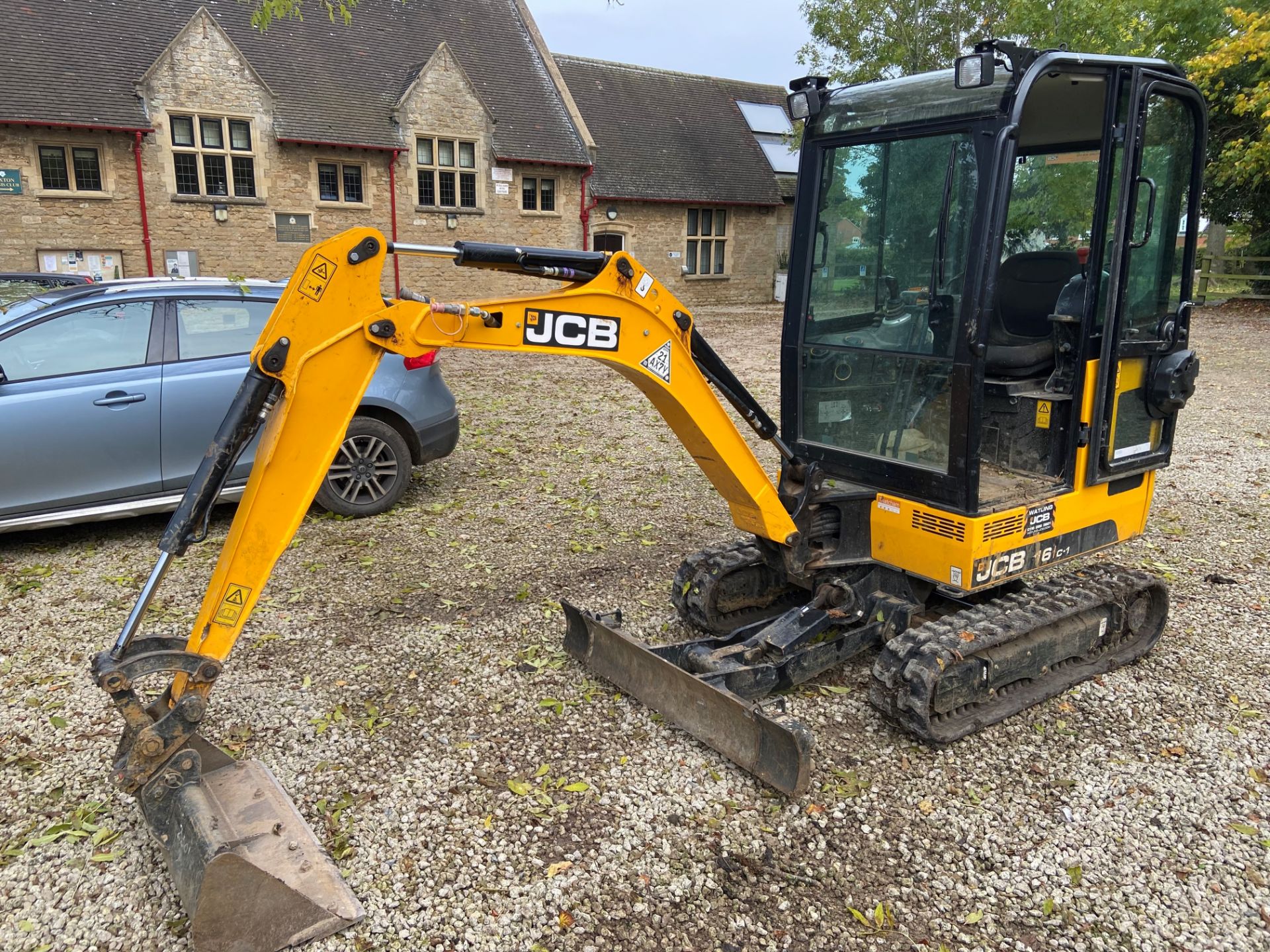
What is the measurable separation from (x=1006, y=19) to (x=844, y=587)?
26.3 m

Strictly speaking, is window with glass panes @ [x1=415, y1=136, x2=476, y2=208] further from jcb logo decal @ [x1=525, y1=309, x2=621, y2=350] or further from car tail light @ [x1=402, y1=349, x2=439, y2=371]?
jcb logo decal @ [x1=525, y1=309, x2=621, y2=350]

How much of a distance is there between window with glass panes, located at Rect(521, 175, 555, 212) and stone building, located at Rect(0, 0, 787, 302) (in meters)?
0.05

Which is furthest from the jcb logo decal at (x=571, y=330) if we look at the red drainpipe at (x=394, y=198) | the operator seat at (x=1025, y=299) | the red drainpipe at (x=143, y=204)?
the red drainpipe at (x=394, y=198)

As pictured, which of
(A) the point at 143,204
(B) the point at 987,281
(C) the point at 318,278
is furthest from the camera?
(A) the point at 143,204

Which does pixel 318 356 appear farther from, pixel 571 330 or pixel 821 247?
pixel 821 247

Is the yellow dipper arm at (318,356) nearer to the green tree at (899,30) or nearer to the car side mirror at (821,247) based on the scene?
the car side mirror at (821,247)

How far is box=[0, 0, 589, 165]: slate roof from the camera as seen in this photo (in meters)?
20.0

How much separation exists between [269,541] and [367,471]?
436cm

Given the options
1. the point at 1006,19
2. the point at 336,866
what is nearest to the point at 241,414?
the point at 336,866

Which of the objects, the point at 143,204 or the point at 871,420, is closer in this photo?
the point at 871,420

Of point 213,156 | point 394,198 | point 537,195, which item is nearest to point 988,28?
point 537,195

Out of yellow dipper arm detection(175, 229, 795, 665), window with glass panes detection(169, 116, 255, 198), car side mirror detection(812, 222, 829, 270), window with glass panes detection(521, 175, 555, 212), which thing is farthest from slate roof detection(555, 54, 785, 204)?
yellow dipper arm detection(175, 229, 795, 665)

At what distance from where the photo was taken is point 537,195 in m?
26.3

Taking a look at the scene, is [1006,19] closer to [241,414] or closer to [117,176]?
[117,176]
